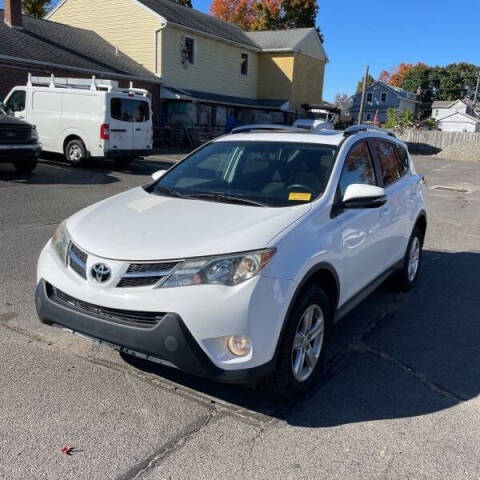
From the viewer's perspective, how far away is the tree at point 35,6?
39.0 meters

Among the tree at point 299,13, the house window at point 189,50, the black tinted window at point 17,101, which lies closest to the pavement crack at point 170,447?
the black tinted window at point 17,101

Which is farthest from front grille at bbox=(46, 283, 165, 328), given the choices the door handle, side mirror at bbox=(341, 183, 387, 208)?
the door handle

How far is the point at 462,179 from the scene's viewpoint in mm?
21172

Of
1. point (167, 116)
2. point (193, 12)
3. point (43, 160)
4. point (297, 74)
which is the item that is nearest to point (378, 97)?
point (297, 74)

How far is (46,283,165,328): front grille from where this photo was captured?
9.71 ft

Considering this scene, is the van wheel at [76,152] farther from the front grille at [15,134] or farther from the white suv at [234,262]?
the white suv at [234,262]

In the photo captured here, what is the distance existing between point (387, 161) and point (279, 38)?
33441mm

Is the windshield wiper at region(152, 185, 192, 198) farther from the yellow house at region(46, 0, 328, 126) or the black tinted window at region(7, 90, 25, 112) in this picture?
the yellow house at region(46, 0, 328, 126)

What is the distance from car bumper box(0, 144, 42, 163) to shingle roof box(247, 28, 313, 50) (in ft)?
83.6

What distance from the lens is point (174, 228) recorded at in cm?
330

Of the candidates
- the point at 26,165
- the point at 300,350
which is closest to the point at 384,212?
the point at 300,350

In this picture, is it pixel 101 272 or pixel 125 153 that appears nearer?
pixel 101 272

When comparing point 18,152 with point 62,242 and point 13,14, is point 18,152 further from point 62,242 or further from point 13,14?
point 13,14

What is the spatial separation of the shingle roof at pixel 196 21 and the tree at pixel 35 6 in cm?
1321
